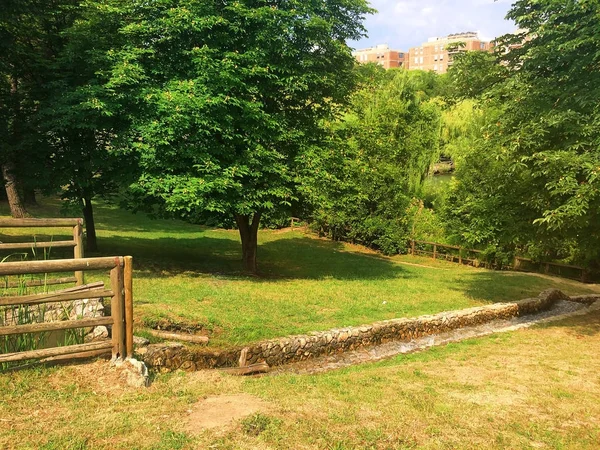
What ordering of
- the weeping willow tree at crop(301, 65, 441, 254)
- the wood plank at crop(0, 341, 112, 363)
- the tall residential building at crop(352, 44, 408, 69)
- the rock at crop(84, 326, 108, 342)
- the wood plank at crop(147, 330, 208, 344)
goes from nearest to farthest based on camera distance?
1. the wood plank at crop(0, 341, 112, 363)
2. the rock at crop(84, 326, 108, 342)
3. the wood plank at crop(147, 330, 208, 344)
4. the weeping willow tree at crop(301, 65, 441, 254)
5. the tall residential building at crop(352, 44, 408, 69)

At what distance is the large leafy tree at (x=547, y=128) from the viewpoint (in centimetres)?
827

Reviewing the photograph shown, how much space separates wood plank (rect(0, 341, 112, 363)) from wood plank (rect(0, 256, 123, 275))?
850 mm

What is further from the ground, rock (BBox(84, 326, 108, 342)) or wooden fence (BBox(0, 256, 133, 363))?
wooden fence (BBox(0, 256, 133, 363))

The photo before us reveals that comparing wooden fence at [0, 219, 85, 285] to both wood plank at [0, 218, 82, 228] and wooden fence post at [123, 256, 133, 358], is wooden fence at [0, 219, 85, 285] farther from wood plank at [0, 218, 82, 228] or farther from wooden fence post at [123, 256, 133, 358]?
wooden fence post at [123, 256, 133, 358]

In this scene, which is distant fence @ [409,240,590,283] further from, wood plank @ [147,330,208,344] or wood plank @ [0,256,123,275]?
wood plank @ [0,256,123,275]

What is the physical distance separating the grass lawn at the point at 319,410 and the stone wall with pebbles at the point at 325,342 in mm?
1184

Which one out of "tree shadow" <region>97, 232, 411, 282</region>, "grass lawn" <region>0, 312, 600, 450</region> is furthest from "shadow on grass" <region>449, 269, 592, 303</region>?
"grass lawn" <region>0, 312, 600, 450</region>

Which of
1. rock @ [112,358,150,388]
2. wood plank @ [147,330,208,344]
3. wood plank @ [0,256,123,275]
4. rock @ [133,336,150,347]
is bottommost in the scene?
wood plank @ [147,330,208,344]

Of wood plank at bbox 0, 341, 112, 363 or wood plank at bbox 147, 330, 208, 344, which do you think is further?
wood plank at bbox 147, 330, 208, 344

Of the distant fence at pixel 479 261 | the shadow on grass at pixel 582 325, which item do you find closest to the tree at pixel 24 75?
the shadow on grass at pixel 582 325

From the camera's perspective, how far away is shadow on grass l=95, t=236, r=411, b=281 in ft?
50.7

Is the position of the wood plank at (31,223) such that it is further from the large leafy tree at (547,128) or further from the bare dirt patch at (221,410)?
the large leafy tree at (547,128)

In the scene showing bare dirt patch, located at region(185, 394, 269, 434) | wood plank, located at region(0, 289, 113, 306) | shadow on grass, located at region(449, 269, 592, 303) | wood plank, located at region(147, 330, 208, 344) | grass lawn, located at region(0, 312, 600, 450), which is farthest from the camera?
shadow on grass, located at region(449, 269, 592, 303)

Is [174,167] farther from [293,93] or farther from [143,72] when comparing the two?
[293,93]
